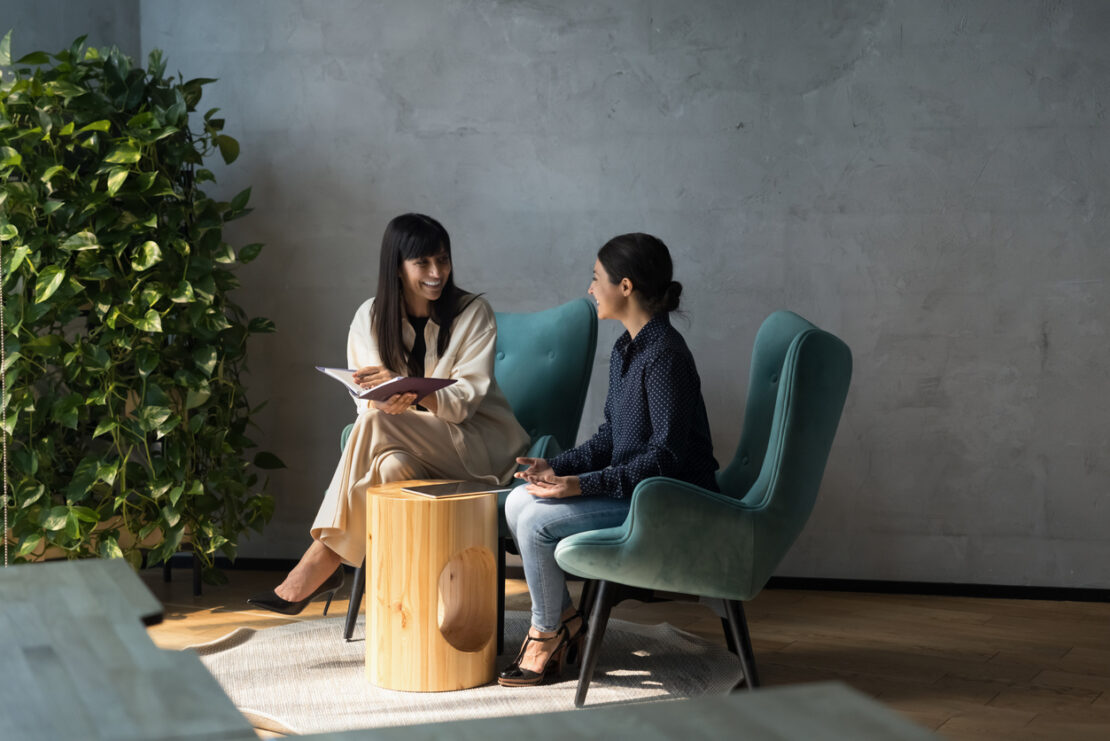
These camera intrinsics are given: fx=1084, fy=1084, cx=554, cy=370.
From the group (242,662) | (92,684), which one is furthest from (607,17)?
(92,684)

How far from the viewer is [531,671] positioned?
2.69 metres

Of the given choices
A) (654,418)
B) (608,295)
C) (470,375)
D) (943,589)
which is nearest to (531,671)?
(654,418)

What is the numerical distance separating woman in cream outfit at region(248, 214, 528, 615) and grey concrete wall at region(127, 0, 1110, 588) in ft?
2.40

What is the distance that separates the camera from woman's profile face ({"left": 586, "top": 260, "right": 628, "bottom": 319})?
8.95 ft

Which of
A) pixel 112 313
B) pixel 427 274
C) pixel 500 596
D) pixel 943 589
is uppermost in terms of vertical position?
pixel 427 274

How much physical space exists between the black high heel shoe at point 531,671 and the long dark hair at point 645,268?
860 millimetres

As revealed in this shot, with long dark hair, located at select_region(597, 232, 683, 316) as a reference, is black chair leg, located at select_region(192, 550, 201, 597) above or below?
below

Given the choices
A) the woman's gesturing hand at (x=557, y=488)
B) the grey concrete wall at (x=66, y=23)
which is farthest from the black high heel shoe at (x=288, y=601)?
the grey concrete wall at (x=66, y=23)

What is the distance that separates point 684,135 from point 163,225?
1773 millimetres

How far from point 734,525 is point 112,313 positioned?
2041mm

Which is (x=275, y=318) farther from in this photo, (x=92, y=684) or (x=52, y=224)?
(x=92, y=684)

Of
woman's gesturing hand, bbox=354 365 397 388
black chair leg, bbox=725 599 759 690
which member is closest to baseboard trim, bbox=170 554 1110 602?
black chair leg, bbox=725 599 759 690

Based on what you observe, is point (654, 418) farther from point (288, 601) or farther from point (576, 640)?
point (288, 601)

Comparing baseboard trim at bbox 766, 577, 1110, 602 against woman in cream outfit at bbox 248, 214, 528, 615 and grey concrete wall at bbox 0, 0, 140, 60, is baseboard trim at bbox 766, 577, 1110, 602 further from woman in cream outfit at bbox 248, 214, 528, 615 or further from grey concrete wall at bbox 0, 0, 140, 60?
grey concrete wall at bbox 0, 0, 140, 60
